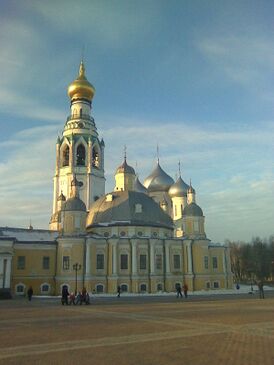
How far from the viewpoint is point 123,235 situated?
181ft

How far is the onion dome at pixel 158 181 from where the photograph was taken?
81.4 m

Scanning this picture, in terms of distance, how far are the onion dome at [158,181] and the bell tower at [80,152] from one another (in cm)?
1332

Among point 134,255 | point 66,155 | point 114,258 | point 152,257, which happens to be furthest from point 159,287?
point 66,155

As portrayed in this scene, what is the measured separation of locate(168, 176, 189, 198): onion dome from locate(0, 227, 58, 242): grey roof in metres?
30.2

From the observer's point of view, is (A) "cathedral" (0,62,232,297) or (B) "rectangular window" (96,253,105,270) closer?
(A) "cathedral" (0,62,232,297)

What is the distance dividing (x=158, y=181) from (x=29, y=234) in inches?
1382

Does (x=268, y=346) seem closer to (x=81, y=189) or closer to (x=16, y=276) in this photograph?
(x=16, y=276)

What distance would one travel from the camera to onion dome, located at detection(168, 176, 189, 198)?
256ft

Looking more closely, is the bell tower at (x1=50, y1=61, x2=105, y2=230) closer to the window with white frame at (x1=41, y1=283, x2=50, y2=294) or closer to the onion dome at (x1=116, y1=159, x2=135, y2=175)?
the onion dome at (x1=116, y1=159, x2=135, y2=175)

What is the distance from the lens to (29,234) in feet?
177

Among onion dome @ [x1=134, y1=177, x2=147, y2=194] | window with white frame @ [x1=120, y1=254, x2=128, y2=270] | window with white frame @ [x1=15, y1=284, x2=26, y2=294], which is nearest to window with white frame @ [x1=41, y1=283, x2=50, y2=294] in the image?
window with white frame @ [x1=15, y1=284, x2=26, y2=294]

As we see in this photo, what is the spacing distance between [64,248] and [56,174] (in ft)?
78.0

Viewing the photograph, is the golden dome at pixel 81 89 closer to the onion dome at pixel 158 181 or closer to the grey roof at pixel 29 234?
the onion dome at pixel 158 181

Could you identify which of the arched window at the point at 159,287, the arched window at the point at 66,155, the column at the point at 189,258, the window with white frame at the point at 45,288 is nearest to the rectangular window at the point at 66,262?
the window with white frame at the point at 45,288
